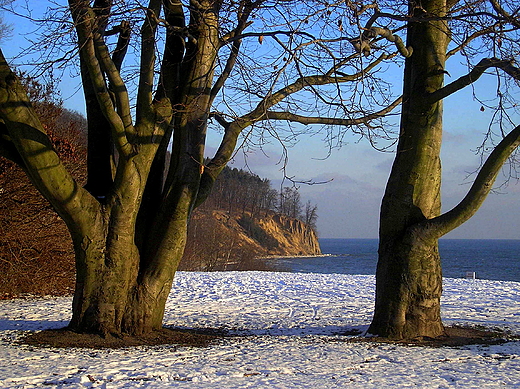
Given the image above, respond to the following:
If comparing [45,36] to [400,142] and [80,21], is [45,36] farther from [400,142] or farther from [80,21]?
[400,142]

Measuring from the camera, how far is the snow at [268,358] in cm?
502

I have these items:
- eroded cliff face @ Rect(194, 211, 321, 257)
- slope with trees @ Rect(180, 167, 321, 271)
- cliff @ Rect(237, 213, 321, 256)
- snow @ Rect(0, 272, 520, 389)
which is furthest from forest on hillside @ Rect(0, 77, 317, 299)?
cliff @ Rect(237, 213, 321, 256)

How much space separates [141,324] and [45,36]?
3983mm

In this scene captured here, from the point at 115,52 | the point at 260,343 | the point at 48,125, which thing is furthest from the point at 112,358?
the point at 48,125

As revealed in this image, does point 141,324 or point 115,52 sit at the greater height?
point 115,52

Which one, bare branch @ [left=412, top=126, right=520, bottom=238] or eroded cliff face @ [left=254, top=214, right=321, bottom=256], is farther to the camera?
eroded cliff face @ [left=254, top=214, right=321, bottom=256]

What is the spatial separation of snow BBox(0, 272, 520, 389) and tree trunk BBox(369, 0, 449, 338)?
699mm

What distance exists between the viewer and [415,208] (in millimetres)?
7551

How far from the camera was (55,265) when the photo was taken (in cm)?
1278

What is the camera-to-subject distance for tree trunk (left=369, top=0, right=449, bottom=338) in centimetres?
734

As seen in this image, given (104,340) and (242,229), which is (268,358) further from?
(242,229)

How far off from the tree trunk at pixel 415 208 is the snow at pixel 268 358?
0.70 m

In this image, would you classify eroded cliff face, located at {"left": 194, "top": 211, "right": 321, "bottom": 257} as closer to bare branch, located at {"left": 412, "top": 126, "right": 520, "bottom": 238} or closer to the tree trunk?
the tree trunk

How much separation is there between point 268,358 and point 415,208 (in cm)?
302
